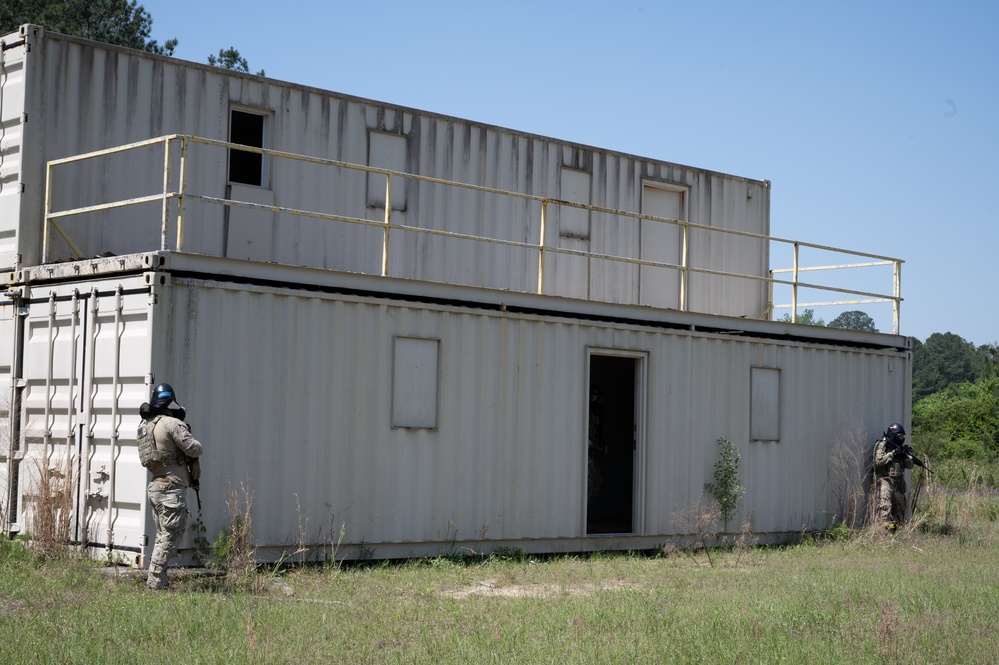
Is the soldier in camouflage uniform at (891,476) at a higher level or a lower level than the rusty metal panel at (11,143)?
lower

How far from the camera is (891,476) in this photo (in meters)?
17.3

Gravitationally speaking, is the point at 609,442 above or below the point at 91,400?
below

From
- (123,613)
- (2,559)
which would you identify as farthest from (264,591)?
(2,559)

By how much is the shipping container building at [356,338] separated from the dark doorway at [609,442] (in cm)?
5

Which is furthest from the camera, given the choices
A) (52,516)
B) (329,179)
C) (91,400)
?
(329,179)

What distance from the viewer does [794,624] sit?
32.0 feet

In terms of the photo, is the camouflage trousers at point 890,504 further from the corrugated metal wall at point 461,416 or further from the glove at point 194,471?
the glove at point 194,471

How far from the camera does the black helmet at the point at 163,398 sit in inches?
420

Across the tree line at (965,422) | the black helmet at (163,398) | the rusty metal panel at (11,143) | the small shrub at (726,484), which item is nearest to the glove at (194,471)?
the black helmet at (163,398)

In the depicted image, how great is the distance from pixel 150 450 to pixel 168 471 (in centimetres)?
25

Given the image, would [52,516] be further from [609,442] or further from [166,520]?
[609,442]

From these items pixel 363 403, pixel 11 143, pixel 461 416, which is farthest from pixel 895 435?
pixel 11 143

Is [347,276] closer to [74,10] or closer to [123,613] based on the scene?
[123,613]

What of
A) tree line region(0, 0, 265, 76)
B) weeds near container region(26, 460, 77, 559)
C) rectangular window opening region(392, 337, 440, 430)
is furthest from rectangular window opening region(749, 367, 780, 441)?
tree line region(0, 0, 265, 76)
